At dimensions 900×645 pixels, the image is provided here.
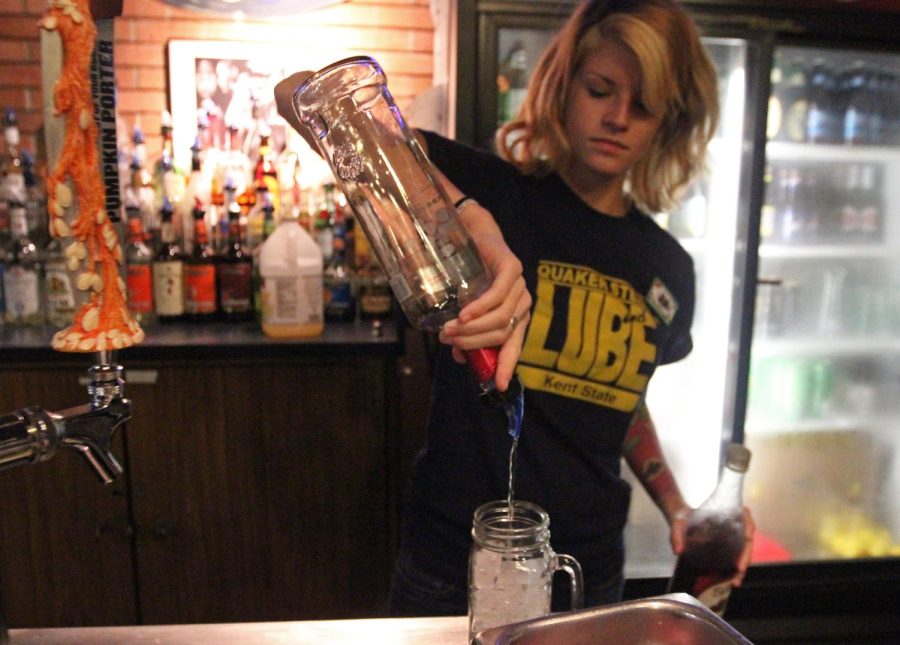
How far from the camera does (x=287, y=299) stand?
1.68 m

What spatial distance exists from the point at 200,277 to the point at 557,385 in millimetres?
1084

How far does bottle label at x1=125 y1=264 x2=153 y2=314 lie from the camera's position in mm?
1749

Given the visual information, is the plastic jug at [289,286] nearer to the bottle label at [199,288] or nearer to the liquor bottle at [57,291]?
the bottle label at [199,288]

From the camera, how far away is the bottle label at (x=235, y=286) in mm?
1821

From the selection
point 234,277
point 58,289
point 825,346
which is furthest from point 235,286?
point 825,346

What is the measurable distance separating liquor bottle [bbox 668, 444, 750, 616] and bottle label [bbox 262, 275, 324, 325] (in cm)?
98

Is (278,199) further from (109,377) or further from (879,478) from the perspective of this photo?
(879,478)

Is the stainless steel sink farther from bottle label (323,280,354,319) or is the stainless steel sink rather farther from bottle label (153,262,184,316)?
bottle label (153,262,184,316)

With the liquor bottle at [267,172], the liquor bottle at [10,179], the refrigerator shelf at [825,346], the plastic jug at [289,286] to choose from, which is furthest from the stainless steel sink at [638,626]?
the refrigerator shelf at [825,346]

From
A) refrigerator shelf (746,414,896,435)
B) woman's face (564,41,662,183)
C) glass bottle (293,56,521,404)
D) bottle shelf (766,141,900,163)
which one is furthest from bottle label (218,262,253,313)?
refrigerator shelf (746,414,896,435)

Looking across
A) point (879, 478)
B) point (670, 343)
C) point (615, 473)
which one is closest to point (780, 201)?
point (879, 478)

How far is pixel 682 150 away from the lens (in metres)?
1.24

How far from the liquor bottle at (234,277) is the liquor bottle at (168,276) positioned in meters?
0.10

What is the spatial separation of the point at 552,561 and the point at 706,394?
1.71m
